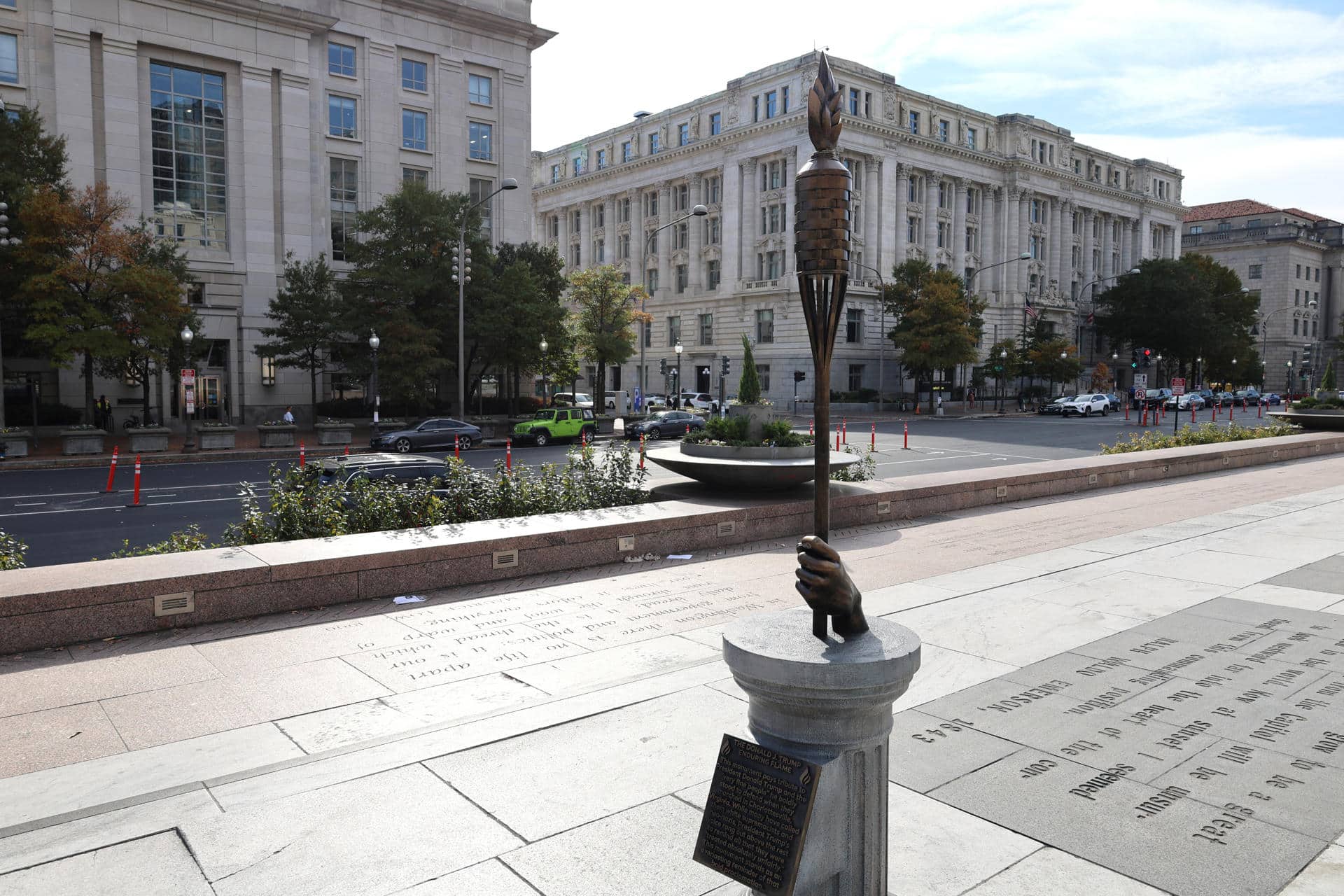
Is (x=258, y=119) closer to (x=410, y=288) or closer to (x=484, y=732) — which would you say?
(x=410, y=288)

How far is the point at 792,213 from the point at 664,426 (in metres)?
47.0

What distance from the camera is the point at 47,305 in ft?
104

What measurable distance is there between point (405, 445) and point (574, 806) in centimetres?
3100

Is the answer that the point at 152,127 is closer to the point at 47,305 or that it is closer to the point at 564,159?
the point at 47,305

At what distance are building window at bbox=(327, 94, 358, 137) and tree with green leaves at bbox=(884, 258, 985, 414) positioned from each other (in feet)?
124

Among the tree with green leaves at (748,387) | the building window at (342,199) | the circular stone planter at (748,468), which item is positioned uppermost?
the building window at (342,199)

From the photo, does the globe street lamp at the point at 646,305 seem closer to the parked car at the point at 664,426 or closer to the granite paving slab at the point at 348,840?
the parked car at the point at 664,426

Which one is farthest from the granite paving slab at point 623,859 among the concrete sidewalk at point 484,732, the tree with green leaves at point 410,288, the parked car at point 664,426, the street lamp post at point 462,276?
the tree with green leaves at point 410,288

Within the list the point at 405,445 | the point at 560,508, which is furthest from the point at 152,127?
the point at 560,508

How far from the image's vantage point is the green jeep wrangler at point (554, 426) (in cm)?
3856

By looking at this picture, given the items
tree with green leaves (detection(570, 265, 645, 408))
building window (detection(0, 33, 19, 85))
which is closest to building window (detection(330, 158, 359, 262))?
tree with green leaves (detection(570, 265, 645, 408))

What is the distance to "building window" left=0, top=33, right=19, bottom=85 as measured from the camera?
132 ft

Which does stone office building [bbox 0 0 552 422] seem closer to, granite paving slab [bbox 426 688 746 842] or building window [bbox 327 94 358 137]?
building window [bbox 327 94 358 137]

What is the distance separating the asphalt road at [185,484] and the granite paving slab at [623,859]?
769 cm
